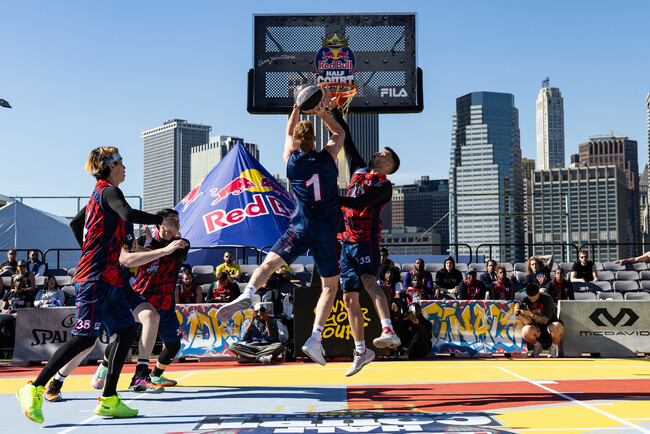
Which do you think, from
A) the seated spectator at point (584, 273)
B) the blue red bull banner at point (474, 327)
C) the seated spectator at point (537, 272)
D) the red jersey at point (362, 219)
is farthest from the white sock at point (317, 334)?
the seated spectator at point (584, 273)

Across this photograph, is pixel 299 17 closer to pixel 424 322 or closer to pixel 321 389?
pixel 424 322

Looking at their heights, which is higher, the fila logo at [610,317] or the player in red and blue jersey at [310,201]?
the player in red and blue jersey at [310,201]

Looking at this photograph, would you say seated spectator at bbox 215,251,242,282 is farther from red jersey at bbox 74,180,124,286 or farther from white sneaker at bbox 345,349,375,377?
red jersey at bbox 74,180,124,286

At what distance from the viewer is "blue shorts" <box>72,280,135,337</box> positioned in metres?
6.41

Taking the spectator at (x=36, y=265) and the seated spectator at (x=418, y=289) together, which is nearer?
the seated spectator at (x=418, y=289)

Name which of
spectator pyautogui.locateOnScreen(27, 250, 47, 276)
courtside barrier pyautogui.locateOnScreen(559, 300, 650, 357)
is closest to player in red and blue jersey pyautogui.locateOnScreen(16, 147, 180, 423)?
courtside barrier pyautogui.locateOnScreen(559, 300, 650, 357)

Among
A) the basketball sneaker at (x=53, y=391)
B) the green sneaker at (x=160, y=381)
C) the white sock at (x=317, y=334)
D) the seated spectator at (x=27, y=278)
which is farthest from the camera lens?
the seated spectator at (x=27, y=278)

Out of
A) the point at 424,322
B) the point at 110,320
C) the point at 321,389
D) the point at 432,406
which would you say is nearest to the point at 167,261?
the point at 110,320

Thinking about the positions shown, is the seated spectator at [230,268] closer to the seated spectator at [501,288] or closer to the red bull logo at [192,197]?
the seated spectator at [501,288]

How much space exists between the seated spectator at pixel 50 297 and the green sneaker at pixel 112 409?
9468 millimetres

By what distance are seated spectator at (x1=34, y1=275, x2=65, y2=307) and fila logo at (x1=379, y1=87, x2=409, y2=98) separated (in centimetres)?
915

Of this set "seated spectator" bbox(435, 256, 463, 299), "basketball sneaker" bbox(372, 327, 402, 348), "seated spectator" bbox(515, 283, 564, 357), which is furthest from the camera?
"seated spectator" bbox(435, 256, 463, 299)

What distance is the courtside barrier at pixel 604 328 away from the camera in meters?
13.6

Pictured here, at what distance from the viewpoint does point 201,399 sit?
754cm
